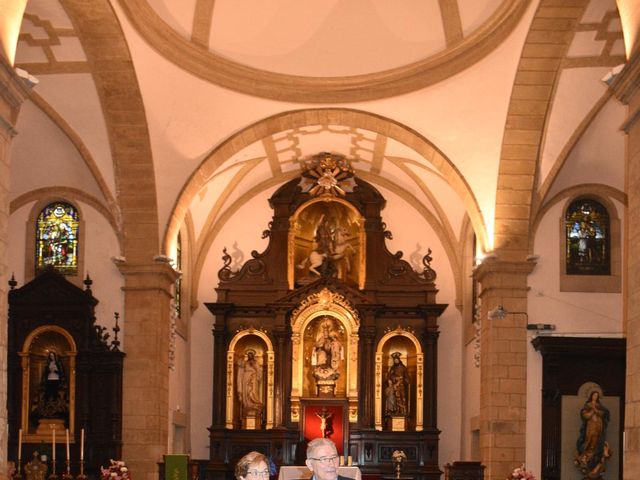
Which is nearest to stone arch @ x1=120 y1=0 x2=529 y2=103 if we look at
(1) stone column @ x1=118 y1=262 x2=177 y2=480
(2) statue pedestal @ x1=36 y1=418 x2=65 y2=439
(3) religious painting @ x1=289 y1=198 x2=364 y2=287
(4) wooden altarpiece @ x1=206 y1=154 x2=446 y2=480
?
(1) stone column @ x1=118 y1=262 x2=177 y2=480

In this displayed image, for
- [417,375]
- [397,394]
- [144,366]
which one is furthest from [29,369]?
[417,375]

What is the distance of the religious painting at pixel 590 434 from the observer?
20.9m

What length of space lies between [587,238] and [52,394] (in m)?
10.1

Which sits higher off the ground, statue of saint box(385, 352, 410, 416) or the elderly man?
the elderly man

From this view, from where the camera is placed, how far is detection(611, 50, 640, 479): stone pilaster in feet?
37.5

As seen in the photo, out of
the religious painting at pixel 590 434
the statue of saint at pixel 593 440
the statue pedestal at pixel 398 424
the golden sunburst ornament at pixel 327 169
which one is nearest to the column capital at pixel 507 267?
the religious painting at pixel 590 434

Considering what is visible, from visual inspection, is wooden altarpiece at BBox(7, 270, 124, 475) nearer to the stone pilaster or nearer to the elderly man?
the stone pilaster

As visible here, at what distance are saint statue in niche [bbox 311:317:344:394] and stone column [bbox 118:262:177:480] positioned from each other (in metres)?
6.15

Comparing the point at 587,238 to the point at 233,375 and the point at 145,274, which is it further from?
the point at 233,375

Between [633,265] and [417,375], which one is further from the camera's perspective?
[417,375]

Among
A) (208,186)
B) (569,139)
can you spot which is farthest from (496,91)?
(208,186)

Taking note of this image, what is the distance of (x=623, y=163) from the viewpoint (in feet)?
71.6

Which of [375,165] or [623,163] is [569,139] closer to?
[623,163]

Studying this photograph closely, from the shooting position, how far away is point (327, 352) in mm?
28234
